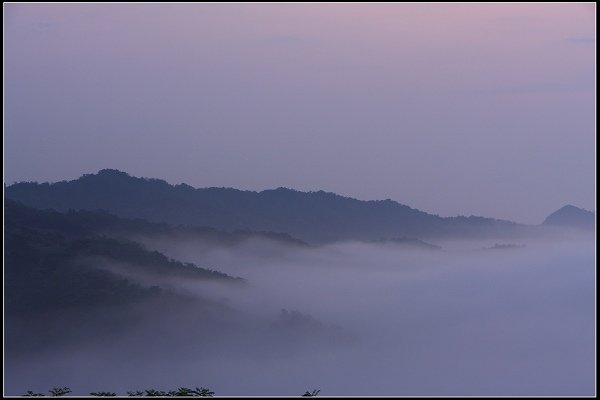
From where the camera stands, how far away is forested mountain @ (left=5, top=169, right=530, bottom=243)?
288 feet

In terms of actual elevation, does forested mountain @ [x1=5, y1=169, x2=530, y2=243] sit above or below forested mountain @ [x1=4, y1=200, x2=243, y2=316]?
above

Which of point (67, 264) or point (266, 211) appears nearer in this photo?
point (67, 264)

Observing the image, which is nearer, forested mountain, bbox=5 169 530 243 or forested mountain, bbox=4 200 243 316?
forested mountain, bbox=4 200 243 316

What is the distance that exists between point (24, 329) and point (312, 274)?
31941 millimetres

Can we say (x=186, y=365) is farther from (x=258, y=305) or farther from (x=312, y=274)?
(x=312, y=274)

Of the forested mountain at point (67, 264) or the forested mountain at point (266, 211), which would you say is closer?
the forested mountain at point (67, 264)

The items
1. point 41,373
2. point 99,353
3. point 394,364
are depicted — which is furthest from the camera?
point 394,364

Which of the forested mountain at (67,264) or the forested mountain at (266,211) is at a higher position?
the forested mountain at (266,211)

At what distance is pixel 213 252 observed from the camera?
82.7 m

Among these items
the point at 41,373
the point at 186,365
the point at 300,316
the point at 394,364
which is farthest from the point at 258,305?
the point at 41,373

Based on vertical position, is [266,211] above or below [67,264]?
above

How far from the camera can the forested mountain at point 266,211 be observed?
87.9 meters

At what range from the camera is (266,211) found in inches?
3681

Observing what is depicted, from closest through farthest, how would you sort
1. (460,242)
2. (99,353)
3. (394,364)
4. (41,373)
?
(41,373)
(99,353)
(394,364)
(460,242)
